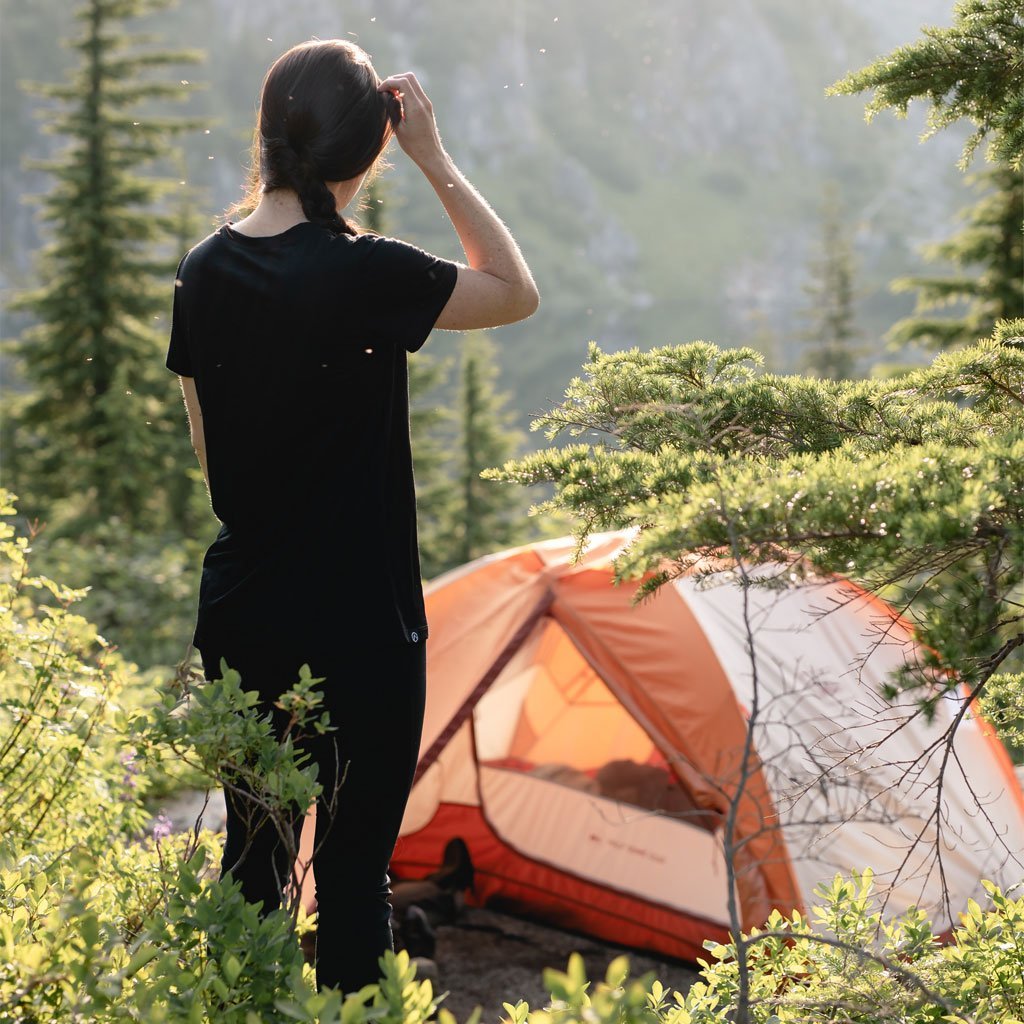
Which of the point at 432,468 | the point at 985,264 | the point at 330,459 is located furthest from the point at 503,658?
the point at 432,468

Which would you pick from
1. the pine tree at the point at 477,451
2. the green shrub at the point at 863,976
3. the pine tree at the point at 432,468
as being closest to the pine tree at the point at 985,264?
the pine tree at the point at 432,468

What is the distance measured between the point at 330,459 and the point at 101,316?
12.4 meters

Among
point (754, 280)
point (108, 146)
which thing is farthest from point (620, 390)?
point (754, 280)

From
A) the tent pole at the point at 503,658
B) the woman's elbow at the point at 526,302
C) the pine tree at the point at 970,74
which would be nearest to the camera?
the woman's elbow at the point at 526,302

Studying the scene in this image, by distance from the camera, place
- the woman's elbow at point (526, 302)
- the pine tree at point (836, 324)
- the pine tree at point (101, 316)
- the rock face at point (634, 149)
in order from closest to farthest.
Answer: the woman's elbow at point (526, 302), the pine tree at point (101, 316), the pine tree at point (836, 324), the rock face at point (634, 149)

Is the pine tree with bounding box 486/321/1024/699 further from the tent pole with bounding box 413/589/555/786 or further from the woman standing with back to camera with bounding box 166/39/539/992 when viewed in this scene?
the tent pole with bounding box 413/589/555/786

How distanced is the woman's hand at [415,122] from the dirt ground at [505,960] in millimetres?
3002

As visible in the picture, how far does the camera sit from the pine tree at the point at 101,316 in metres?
12.8

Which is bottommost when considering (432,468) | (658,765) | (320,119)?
(432,468)

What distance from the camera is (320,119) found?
1.68 m

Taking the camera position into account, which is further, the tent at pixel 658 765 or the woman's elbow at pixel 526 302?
the tent at pixel 658 765

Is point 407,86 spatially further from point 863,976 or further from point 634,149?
point 634,149

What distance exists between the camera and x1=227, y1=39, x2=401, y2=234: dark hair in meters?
1.67

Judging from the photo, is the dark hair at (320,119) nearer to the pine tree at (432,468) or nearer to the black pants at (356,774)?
the black pants at (356,774)
